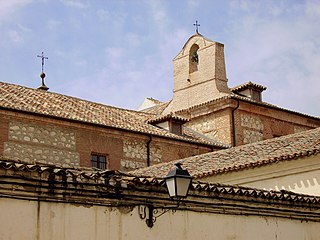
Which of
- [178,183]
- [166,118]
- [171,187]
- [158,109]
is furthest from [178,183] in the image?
[158,109]

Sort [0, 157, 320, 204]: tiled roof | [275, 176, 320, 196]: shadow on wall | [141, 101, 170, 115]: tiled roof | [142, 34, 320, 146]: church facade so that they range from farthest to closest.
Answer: [141, 101, 170, 115]: tiled roof → [142, 34, 320, 146]: church facade → [275, 176, 320, 196]: shadow on wall → [0, 157, 320, 204]: tiled roof

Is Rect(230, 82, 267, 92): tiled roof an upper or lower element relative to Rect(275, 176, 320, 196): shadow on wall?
upper

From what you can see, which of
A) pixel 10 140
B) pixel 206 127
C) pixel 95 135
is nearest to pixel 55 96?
pixel 95 135

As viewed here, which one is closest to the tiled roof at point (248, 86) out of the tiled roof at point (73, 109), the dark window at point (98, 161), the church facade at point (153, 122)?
the church facade at point (153, 122)

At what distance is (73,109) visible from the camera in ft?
65.2

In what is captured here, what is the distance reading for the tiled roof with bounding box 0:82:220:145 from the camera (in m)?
18.0

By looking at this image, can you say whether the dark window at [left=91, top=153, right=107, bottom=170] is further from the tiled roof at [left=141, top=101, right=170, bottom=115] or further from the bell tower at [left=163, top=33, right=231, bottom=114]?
the tiled roof at [left=141, top=101, right=170, bottom=115]

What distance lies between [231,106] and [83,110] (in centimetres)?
644

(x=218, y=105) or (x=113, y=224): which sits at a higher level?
(x=218, y=105)

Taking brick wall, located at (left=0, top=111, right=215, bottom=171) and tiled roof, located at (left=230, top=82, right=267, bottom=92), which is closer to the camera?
brick wall, located at (left=0, top=111, right=215, bottom=171)

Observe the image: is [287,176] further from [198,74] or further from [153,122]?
[198,74]

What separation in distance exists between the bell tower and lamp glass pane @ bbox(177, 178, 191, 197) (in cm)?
1732

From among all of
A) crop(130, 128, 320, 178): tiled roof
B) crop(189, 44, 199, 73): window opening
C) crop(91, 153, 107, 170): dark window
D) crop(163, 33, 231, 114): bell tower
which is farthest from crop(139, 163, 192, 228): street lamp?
crop(189, 44, 199, 73): window opening

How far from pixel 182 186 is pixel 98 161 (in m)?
12.1
